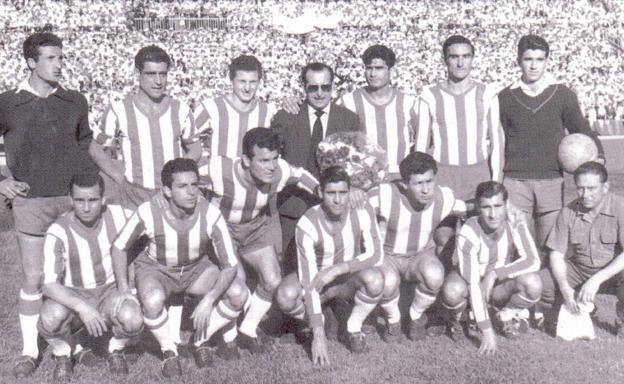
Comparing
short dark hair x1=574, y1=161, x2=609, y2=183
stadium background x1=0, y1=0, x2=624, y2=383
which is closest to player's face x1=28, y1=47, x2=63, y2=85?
short dark hair x1=574, y1=161, x2=609, y2=183

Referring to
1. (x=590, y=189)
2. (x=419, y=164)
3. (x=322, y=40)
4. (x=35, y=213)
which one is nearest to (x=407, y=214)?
(x=419, y=164)

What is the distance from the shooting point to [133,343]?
4355mm

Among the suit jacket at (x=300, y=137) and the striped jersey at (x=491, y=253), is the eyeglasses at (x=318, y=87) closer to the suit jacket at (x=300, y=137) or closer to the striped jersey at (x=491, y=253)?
the suit jacket at (x=300, y=137)

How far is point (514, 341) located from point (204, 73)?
1857 centimetres

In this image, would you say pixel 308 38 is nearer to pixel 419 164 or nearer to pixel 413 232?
pixel 413 232

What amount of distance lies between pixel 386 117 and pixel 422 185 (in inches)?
29.5

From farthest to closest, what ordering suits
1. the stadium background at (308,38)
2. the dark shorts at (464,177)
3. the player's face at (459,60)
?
the stadium background at (308,38) → the dark shorts at (464,177) → the player's face at (459,60)

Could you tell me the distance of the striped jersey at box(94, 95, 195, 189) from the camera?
4.92 m

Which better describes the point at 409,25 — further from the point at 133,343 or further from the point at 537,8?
the point at 133,343

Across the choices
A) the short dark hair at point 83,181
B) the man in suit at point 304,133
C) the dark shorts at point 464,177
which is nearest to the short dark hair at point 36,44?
the short dark hair at point 83,181

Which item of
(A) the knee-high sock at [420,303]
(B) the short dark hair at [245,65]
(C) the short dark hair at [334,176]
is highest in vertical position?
(B) the short dark hair at [245,65]

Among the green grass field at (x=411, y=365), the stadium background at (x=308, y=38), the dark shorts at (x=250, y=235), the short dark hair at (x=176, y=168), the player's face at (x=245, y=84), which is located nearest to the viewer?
the green grass field at (x=411, y=365)

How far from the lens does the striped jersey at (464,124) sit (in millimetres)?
5129

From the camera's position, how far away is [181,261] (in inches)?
176
